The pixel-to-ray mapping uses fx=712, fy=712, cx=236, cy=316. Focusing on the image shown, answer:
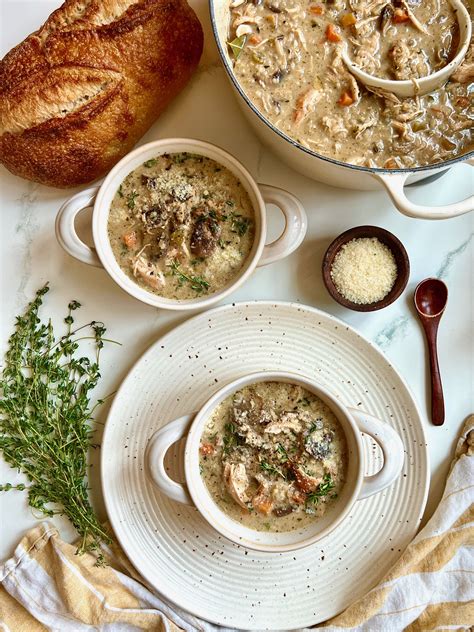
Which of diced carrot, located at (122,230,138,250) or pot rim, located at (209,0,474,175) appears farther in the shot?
diced carrot, located at (122,230,138,250)

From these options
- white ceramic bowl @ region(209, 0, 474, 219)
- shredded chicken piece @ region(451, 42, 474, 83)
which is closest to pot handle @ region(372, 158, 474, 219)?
white ceramic bowl @ region(209, 0, 474, 219)

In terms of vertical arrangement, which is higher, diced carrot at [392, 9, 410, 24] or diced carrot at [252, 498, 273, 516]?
diced carrot at [392, 9, 410, 24]

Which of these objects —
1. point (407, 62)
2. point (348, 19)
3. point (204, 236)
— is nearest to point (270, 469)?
point (204, 236)

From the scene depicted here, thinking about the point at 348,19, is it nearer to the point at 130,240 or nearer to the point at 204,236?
the point at 204,236

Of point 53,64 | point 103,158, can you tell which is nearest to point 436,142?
point 103,158

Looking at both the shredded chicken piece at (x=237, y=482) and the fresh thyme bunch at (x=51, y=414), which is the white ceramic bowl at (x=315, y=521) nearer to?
the shredded chicken piece at (x=237, y=482)

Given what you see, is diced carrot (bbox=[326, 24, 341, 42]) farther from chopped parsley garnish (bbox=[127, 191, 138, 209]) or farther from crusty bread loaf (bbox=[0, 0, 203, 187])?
chopped parsley garnish (bbox=[127, 191, 138, 209])

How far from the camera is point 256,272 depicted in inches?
108

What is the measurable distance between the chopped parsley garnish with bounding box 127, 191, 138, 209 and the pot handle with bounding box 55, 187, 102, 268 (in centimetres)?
12

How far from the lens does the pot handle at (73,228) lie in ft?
8.07

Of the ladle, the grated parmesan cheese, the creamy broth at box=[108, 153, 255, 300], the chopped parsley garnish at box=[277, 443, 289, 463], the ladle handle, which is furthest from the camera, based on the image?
the ladle handle

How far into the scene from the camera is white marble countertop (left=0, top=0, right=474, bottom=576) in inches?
108

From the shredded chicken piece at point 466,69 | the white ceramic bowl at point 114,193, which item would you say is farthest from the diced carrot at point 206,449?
the shredded chicken piece at point 466,69

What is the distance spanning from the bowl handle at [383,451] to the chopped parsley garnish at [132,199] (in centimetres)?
105
